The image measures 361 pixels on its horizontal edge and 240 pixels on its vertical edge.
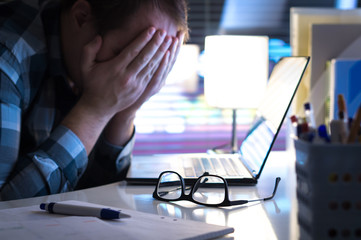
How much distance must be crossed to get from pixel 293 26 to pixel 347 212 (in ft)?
3.82

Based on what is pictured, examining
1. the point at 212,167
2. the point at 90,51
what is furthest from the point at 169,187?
the point at 90,51

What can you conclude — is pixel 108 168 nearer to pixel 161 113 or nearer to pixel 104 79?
pixel 104 79

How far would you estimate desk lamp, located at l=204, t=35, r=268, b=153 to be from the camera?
1.42m

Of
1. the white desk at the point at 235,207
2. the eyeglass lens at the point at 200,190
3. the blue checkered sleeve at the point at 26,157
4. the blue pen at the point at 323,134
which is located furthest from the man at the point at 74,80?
the blue pen at the point at 323,134

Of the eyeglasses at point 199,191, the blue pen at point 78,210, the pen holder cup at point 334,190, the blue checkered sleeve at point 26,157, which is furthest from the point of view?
the blue checkered sleeve at point 26,157

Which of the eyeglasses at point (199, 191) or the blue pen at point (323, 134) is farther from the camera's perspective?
the eyeglasses at point (199, 191)

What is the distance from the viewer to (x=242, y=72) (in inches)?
56.3

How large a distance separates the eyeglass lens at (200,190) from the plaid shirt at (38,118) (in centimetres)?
22

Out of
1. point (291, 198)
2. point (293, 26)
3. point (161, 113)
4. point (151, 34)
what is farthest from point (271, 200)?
point (161, 113)

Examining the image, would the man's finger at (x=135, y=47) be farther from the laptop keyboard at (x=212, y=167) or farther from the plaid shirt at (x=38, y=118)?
the laptop keyboard at (x=212, y=167)

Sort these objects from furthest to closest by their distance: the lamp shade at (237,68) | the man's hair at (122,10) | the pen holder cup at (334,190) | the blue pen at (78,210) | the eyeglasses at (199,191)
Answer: the lamp shade at (237,68), the man's hair at (122,10), the eyeglasses at (199,191), the blue pen at (78,210), the pen holder cup at (334,190)

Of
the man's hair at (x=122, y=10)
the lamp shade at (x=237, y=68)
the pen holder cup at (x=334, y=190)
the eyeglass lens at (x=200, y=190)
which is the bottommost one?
the eyeglass lens at (x=200, y=190)

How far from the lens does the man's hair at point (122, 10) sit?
3.47 feet

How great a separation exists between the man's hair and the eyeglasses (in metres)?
0.41
